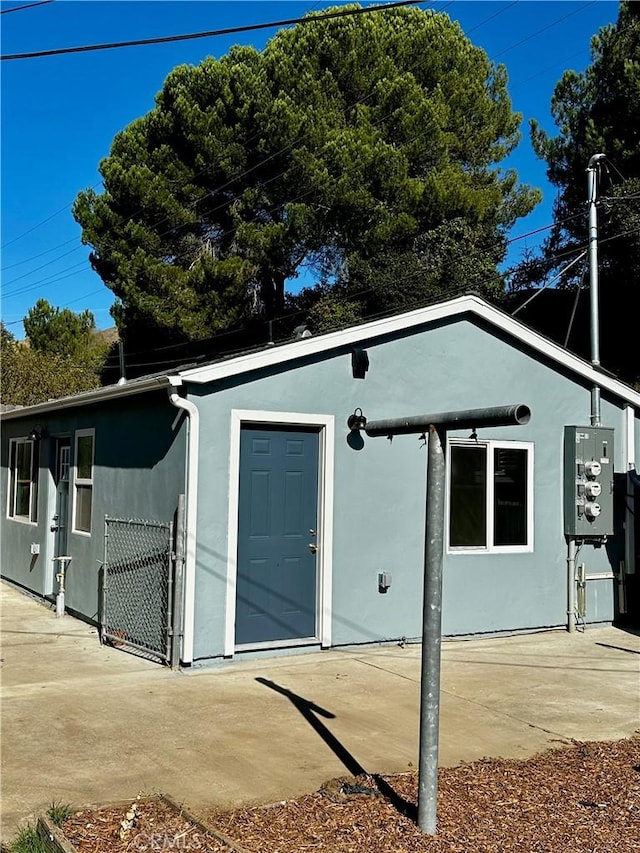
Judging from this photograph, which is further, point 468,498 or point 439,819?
point 468,498

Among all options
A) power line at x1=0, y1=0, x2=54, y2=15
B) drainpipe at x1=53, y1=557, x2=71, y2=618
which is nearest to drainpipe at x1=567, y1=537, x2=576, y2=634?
drainpipe at x1=53, y1=557, x2=71, y2=618

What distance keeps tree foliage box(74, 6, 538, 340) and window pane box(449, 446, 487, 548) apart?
1265 cm

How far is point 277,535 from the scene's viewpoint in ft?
26.2

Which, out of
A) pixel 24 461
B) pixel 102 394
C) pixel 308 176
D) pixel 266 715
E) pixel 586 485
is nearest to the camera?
pixel 266 715

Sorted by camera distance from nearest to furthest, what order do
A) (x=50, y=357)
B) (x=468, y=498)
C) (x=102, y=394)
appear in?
(x=102, y=394), (x=468, y=498), (x=50, y=357)

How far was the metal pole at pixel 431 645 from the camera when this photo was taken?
381cm

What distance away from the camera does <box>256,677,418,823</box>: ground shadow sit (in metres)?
4.13

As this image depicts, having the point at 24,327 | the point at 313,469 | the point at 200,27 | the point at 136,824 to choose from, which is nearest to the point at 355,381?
the point at 313,469

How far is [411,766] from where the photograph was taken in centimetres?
493

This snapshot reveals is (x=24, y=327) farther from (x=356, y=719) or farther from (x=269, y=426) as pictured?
(x=356, y=719)

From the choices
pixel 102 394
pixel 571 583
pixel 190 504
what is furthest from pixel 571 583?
pixel 102 394

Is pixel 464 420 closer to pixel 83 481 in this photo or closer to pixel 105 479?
pixel 105 479

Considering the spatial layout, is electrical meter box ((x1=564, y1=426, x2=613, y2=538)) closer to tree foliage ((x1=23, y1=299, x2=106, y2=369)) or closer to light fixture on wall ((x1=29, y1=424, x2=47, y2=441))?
A: light fixture on wall ((x1=29, y1=424, x2=47, y2=441))

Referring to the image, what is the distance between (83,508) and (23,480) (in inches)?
123
